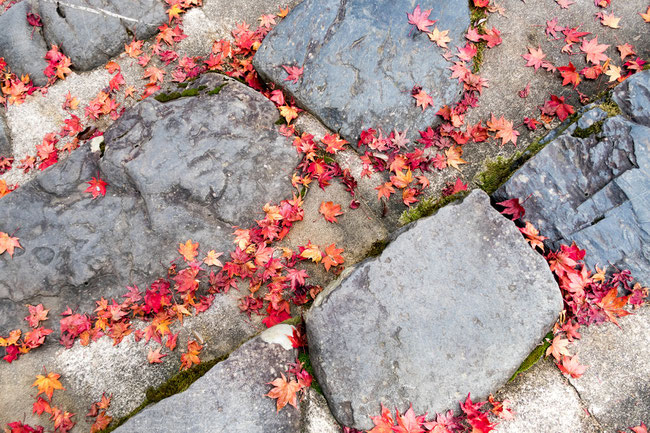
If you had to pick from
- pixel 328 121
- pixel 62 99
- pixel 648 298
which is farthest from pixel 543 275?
pixel 62 99

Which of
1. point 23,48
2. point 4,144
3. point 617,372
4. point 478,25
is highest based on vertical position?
point 23,48

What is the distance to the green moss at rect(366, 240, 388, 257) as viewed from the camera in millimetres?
2966

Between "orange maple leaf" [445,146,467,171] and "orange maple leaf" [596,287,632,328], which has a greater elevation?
"orange maple leaf" [445,146,467,171]

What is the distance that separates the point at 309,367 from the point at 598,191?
2.40 meters

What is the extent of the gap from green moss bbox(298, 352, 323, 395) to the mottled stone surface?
14cm

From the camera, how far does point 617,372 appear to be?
110 inches

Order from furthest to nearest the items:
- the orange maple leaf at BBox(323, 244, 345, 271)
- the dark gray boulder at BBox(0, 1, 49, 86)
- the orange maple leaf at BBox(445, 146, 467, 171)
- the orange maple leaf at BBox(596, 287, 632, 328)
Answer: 1. the dark gray boulder at BBox(0, 1, 49, 86)
2. the orange maple leaf at BBox(445, 146, 467, 171)
3. the orange maple leaf at BBox(323, 244, 345, 271)
4. the orange maple leaf at BBox(596, 287, 632, 328)

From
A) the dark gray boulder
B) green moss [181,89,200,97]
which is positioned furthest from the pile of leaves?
the dark gray boulder

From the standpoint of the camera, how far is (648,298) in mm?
2951

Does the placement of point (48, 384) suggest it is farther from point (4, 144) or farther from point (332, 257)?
point (4, 144)

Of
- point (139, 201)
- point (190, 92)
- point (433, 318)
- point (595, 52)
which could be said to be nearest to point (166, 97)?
point (190, 92)

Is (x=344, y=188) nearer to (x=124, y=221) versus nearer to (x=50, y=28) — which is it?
(x=124, y=221)

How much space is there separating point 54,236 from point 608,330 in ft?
13.5

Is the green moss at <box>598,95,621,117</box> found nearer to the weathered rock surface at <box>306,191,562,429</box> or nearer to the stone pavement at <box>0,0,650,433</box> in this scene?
the stone pavement at <box>0,0,650,433</box>
